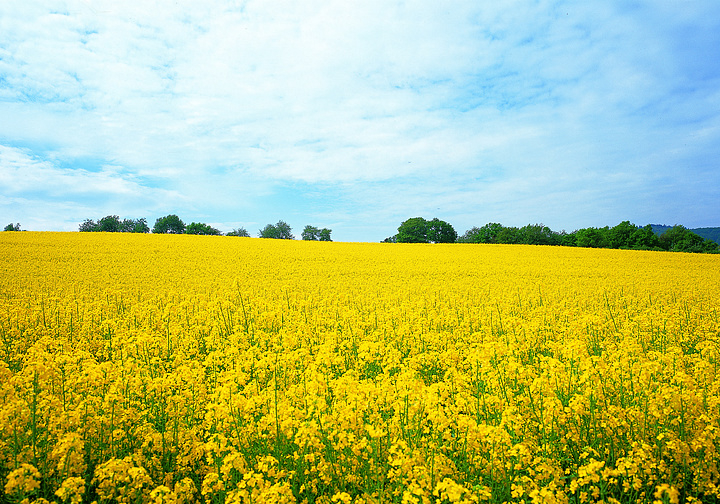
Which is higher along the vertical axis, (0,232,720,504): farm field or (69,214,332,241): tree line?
(69,214,332,241): tree line

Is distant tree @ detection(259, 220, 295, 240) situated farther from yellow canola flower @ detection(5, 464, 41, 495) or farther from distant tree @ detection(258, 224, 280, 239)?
yellow canola flower @ detection(5, 464, 41, 495)

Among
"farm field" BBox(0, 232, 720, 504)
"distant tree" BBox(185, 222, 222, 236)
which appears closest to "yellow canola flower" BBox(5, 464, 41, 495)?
"farm field" BBox(0, 232, 720, 504)

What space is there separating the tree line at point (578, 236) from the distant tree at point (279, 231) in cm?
3374

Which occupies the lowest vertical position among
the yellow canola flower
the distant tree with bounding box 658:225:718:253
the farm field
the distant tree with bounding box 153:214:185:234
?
the farm field

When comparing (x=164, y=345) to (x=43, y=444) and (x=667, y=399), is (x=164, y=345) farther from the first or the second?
(x=667, y=399)

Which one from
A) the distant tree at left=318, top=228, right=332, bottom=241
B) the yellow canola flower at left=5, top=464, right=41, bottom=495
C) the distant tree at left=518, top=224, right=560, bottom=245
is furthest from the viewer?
the distant tree at left=318, top=228, right=332, bottom=241

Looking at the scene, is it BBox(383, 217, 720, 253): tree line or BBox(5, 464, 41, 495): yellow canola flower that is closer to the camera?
BBox(5, 464, 41, 495): yellow canola flower

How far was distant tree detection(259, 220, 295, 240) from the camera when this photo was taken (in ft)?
310

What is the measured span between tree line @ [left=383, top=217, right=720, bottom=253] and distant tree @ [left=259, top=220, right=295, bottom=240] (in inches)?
1328

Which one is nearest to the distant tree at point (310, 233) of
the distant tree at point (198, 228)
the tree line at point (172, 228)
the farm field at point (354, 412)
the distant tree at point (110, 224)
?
the tree line at point (172, 228)

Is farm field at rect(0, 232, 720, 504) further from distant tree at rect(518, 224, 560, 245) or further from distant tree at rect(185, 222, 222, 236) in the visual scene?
distant tree at rect(185, 222, 222, 236)

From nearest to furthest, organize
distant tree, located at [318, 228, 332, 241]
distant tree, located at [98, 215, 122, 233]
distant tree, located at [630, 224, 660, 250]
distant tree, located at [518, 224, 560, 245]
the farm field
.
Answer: the farm field < distant tree, located at [630, 224, 660, 250] < distant tree, located at [518, 224, 560, 245] < distant tree, located at [98, 215, 122, 233] < distant tree, located at [318, 228, 332, 241]

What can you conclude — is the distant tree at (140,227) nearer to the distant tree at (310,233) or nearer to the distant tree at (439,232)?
the distant tree at (310,233)

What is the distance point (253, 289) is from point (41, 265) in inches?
542
